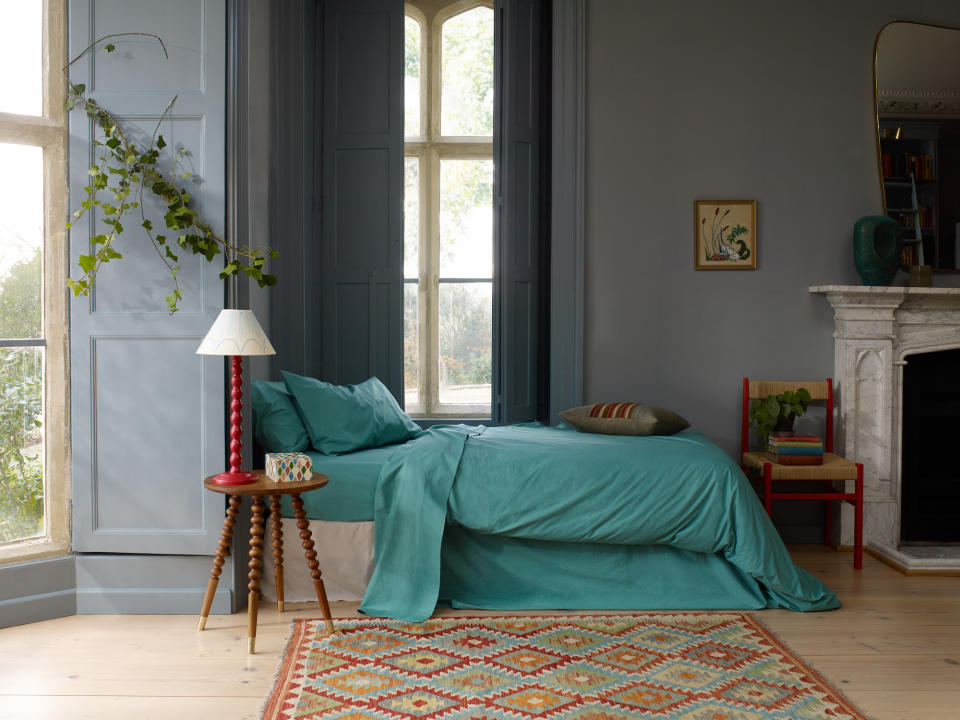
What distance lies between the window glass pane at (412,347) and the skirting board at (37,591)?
10.2 feet

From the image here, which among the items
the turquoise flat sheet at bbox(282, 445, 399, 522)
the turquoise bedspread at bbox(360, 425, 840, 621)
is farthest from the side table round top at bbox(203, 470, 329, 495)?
the turquoise bedspread at bbox(360, 425, 840, 621)

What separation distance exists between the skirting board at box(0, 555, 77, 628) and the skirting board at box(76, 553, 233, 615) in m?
0.04

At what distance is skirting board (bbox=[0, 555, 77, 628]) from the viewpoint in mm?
3215

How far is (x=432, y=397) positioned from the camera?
245 inches

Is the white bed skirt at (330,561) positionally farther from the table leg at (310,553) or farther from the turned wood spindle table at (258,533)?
the table leg at (310,553)

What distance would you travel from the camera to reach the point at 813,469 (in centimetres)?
411

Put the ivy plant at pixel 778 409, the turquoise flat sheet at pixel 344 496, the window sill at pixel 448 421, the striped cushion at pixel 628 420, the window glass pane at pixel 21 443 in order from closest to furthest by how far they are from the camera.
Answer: the window glass pane at pixel 21 443 < the turquoise flat sheet at pixel 344 496 < the striped cushion at pixel 628 420 < the ivy plant at pixel 778 409 < the window sill at pixel 448 421

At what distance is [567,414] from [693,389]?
91cm

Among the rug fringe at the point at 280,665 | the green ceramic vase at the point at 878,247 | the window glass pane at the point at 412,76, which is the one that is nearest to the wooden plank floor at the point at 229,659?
the rug fringe at the point at 280,665

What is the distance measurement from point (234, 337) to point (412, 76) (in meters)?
3.71

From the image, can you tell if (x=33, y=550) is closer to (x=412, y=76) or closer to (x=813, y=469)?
(x=813, y=469)

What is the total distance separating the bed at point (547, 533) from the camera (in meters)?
3.38

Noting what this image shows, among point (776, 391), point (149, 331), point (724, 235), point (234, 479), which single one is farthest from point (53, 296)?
point (776, 391)

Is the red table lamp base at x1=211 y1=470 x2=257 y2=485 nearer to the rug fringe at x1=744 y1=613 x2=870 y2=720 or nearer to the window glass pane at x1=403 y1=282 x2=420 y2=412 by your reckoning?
the rug fringe at x1=744 y1=613 x2=870 y2=720
